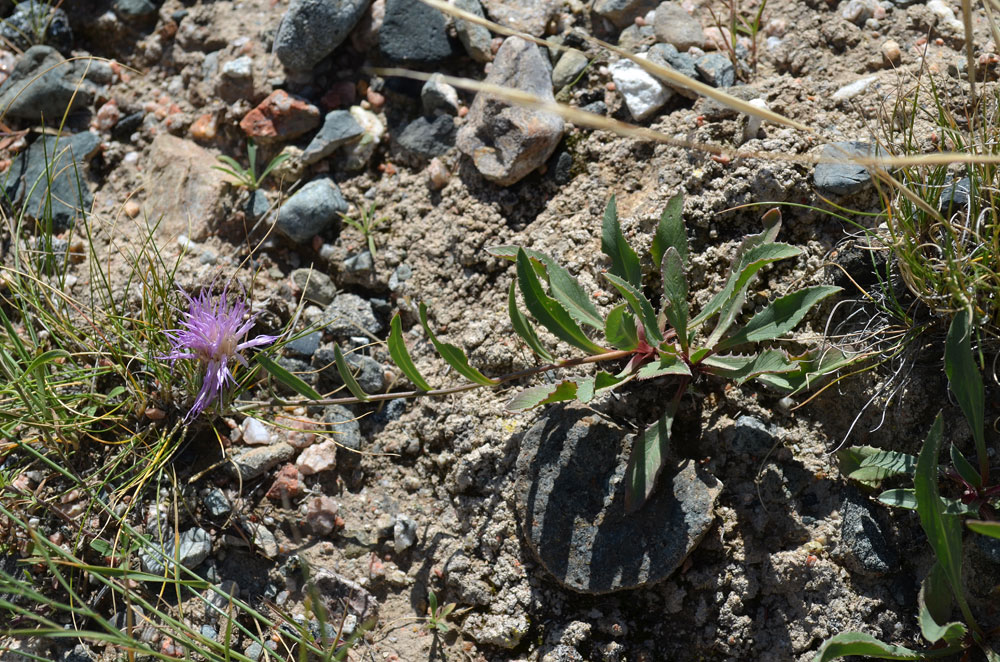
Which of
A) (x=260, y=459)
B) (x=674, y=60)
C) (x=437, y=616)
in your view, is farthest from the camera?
(x=674, y=60)

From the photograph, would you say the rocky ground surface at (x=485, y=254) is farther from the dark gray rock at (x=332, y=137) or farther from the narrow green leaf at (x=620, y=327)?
the narrow green leaf at (x=620, y=327)

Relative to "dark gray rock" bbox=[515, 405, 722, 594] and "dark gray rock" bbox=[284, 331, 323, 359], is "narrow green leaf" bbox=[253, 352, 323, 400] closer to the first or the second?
"dark gray rock" bbox=[284, 331, 323, 359]

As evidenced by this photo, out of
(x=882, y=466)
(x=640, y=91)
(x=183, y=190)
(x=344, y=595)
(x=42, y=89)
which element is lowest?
(x=344, y=595)

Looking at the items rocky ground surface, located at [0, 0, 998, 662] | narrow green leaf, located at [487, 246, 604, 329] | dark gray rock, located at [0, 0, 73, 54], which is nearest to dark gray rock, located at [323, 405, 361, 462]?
rocky ground surface, located at [0, 0, 998, 662]

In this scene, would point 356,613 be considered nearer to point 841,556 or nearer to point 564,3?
point 841,556

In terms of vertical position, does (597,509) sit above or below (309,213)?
below

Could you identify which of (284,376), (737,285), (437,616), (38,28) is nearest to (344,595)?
(437,616)

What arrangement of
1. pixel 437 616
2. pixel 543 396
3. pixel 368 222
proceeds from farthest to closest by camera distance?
pixel 368 222 < pixel 437 616 < pixel 543 396

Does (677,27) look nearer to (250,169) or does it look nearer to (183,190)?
(250,169)
